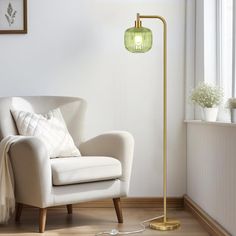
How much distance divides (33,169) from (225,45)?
1668 mm

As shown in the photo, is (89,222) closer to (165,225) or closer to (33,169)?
(165,225)

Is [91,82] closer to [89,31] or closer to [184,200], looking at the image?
[89,31]

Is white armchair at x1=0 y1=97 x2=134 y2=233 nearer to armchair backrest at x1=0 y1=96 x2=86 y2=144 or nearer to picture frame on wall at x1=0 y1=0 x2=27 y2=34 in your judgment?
armchair backrest at x1=0 y1=96 x2=86 y2=144

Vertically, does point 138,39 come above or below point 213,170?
above

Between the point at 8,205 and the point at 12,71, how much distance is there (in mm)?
1256

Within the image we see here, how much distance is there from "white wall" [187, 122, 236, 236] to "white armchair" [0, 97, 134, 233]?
1.73ft

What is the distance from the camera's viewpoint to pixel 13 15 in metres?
3.99

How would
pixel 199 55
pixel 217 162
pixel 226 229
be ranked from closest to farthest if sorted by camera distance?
1. pixel 226 229
2. pixel 217 162
3. pixel 199 55

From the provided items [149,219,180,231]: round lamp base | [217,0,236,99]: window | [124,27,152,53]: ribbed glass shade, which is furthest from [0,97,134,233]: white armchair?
[217,0,236,99]: window

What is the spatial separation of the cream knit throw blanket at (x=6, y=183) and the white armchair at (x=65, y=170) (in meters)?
0.04

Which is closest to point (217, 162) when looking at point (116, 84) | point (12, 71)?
point (116, 84)

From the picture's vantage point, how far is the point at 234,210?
8.55ft

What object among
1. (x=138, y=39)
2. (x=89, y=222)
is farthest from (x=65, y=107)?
(x=89, y=222)

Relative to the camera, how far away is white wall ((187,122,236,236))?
8.82ft
